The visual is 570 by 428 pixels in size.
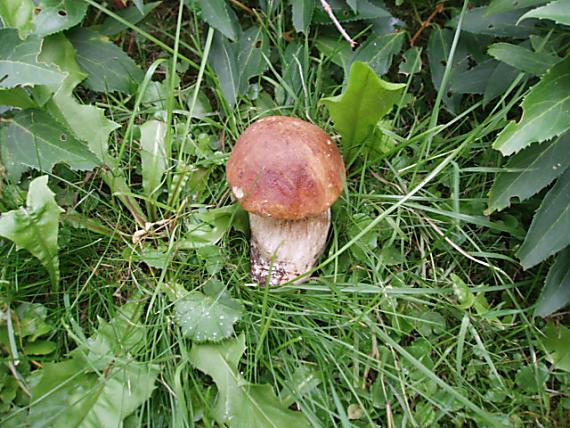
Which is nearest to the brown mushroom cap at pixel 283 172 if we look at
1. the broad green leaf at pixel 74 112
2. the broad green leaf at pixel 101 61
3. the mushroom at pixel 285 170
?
the mushroom at pixel 285 170

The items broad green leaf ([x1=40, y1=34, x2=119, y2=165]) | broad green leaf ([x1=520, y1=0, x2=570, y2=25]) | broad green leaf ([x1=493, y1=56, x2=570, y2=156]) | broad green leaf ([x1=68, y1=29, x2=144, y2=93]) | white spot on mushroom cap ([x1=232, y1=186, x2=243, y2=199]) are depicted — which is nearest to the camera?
broad green leaf ([x1=520, y1=0, x2=570, y2=25])

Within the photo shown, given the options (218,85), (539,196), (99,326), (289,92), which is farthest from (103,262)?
(539,196)

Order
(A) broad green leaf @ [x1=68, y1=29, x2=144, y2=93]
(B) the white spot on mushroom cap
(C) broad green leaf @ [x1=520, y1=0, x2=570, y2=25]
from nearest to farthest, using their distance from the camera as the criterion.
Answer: (C) broad green leaf @ [x1=520, y1=0, x2=570, y2=25]
(B) the white spot on mushroom cap
(A) broad green leaf @ [x1=68, y1=29, x2=144, y2=93]

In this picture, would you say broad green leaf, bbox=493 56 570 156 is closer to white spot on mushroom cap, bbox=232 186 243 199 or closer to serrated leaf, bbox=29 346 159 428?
white spot on mushroom cap, bbox=232 186 243 199

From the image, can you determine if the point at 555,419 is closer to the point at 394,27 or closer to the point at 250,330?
the point at 250,330

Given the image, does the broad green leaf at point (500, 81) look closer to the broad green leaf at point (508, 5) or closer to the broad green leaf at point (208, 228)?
the broad green leaf at point (508, 5)

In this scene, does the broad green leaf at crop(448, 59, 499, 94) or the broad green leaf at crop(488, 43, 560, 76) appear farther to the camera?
the broad green leaf at crop(448, 59, 499, 94)

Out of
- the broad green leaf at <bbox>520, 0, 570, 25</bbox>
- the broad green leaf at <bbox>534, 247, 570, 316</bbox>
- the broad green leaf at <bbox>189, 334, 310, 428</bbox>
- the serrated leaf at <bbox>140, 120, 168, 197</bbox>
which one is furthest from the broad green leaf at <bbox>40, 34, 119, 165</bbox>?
the broad green leaf at <bbox>534, 247, 570, 316</bbox>

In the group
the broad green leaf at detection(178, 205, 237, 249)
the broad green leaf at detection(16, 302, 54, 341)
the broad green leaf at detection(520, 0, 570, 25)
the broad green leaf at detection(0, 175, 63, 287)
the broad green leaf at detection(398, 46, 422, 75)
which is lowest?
the broad green leaf at detection(16, 302, 54, 341)
